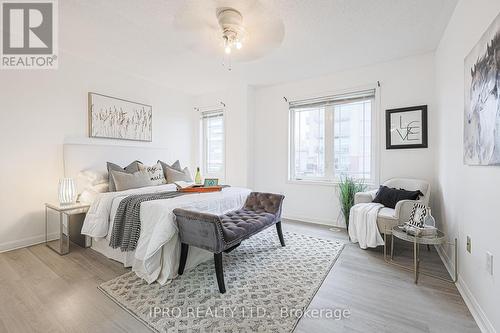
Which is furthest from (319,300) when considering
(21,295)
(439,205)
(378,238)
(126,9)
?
(126,9)

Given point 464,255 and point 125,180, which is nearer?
point 464,255

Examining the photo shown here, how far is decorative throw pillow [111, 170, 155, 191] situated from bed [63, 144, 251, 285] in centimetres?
29

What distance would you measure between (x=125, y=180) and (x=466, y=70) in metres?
3.73

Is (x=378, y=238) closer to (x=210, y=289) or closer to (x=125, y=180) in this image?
(x=210, y=289)

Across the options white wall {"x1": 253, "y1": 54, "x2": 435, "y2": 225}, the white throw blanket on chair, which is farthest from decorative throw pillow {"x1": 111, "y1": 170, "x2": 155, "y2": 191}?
the white throw blanket on chair

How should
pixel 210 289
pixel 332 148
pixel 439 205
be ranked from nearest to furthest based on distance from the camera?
1. pixel 210 289
2. pixel 439 205
3. pixel 332 148

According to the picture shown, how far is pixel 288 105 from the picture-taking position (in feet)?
13.9

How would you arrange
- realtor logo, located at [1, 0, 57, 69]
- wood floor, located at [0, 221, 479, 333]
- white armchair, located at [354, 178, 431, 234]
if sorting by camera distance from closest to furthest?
wood floor, located at [0, 221, 479, 333] < realtor logo, located at [1, 0, 57, 69] < white armchair, located at [354, 178, 431, 234]

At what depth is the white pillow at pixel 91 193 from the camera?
2.90 metres

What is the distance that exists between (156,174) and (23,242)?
1.75 metres

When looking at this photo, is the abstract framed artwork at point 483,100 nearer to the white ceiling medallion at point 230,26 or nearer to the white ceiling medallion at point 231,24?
the white ceiling medallion at point 230,26

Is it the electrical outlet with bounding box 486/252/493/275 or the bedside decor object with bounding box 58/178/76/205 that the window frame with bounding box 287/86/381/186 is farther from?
the bedside decor object with bounding box 58/178/76/205

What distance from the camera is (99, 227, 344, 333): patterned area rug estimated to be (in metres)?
1.56

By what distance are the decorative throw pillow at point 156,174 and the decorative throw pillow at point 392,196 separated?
3.15 metres
